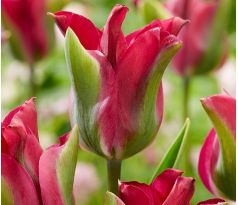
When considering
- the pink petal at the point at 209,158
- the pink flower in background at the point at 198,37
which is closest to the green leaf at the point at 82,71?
the pink petal at the point at 209,158

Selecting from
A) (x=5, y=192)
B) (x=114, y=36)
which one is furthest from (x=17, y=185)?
(x=114, y=36)

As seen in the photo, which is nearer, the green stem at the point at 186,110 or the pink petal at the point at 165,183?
the pink petal at the point at 165,183


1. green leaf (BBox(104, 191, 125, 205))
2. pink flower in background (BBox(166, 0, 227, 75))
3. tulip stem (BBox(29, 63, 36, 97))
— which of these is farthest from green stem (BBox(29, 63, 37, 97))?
green leaf (BBox(104, 191, 125, 205))

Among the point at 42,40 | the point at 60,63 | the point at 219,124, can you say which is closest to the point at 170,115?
the point at 60,63

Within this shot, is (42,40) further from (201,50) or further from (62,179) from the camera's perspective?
(62,179)

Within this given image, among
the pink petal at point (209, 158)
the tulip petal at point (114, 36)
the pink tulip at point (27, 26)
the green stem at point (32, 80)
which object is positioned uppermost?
the tulip petal at point (114, 36)

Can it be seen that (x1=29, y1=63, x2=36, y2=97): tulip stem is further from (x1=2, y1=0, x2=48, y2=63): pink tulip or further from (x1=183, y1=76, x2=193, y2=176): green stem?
(x1=183, y1=76, x2=193, y2=176): green stem

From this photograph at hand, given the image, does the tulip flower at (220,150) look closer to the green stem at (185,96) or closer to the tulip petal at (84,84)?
the tulip petal at (84,84)
